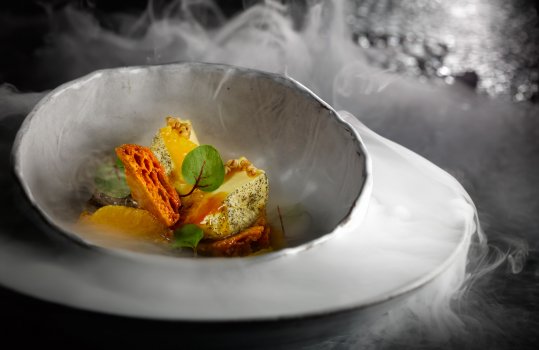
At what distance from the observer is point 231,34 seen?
65.2 inches

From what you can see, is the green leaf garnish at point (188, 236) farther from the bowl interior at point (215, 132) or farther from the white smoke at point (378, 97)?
the white smoke at point (378, 97)

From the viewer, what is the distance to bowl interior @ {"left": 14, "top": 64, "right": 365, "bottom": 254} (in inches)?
35.8

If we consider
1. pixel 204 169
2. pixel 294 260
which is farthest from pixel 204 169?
pixel 294 260

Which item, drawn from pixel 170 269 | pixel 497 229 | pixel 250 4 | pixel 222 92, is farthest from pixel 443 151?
pixel 170 269

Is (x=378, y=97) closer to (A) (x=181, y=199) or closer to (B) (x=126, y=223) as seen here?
(A) (x=181, y=199)

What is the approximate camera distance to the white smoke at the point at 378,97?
1.03 metres

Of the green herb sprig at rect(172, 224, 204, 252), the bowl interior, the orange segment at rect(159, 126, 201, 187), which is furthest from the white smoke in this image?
the green herb sprig at rect(172, 224, 204, 252)

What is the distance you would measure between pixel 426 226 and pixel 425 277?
0.12m

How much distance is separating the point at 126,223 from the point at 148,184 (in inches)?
2.4

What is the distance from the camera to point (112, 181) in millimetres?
938

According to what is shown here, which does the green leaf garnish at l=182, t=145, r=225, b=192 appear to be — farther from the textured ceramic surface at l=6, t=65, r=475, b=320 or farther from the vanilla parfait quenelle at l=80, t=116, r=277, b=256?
the textured ceramic surface at l=6, t=65, r=475, b=320

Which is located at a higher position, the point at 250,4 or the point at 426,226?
the point at 426,226

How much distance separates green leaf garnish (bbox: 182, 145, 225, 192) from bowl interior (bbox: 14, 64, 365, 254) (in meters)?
0.12

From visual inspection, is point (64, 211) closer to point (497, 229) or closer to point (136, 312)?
point (136, 312)
